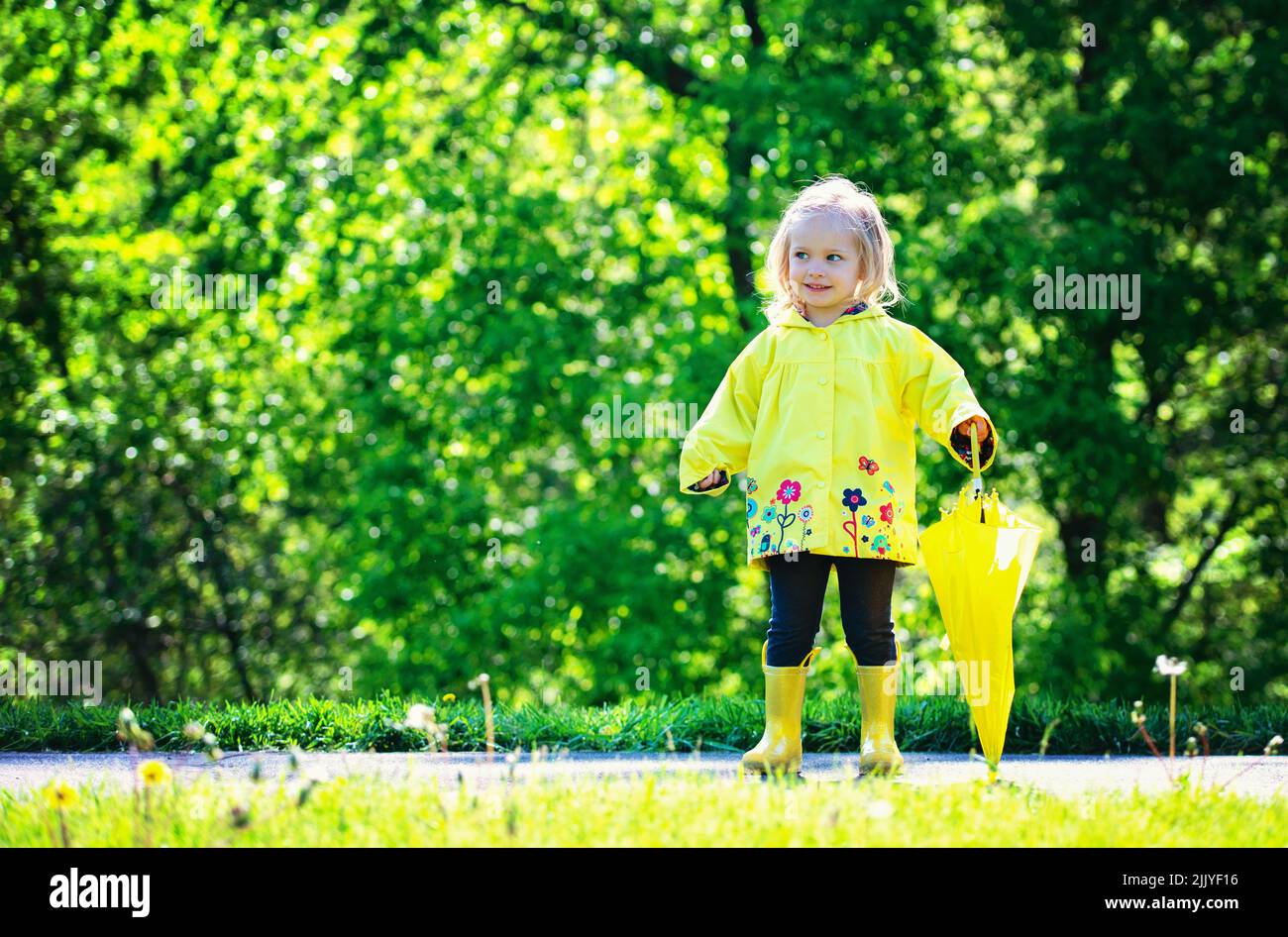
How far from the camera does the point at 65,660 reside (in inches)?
392

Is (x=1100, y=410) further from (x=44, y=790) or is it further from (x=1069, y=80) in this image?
(x=44, y=790)

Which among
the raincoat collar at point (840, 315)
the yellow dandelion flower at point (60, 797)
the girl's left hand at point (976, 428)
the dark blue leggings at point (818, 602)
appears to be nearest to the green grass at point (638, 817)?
the yellow dandelion flower at point (60, 797)

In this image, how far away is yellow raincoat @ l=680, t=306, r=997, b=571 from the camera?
3949 mm

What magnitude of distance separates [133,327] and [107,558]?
2.17 metres

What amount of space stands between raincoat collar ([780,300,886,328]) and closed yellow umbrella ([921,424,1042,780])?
71 cm

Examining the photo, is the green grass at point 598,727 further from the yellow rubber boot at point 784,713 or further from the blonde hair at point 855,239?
the blonde hair at point 855,239

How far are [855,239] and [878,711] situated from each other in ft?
4.38

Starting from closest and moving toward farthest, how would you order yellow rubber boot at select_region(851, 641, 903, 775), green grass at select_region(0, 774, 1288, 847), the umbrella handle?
green grass at select_region(0, 774, 1288, 847) < the umbrella handle < yellow rubber boot at select_region(851, 641, 903, 775)

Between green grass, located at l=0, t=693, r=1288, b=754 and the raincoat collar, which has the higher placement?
the raincoat collar

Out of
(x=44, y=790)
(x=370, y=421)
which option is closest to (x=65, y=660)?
(x=370, y=421)

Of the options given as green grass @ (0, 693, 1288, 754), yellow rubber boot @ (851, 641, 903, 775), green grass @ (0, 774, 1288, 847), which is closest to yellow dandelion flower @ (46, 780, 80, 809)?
green grass @ (0, 774, 1288, 847)

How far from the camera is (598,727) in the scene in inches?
182

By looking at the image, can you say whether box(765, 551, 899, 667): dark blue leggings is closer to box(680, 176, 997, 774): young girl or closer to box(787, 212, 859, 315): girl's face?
box(680, 176, 997, 774): young girl

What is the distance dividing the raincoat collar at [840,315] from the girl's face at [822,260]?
47 millimetres
